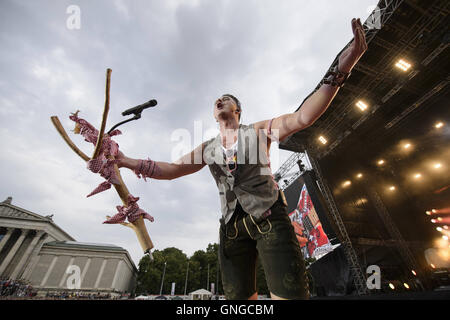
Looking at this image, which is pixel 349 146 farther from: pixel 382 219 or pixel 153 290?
pixel 153 290

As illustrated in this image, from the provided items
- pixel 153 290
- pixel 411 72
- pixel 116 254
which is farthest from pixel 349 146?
pixel 153 290

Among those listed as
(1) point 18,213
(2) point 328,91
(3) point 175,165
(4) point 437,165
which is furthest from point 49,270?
(4) point 437,165

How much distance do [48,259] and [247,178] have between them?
2193 inches

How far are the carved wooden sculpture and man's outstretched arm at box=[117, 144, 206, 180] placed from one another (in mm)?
162

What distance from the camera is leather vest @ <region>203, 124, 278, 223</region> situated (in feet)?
5.15

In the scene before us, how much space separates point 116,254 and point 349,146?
4773 centimetres

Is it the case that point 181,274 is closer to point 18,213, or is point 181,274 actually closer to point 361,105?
point 18,213

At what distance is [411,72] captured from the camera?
33.6 feet

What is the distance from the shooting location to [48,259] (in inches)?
1560

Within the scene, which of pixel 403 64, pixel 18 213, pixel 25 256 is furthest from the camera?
pixel 18 213

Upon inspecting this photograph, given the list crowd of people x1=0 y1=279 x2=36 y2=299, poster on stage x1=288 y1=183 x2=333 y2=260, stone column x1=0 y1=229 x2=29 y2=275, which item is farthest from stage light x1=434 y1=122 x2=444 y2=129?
stone column x1=0 y1=229 x2=29 y2=275

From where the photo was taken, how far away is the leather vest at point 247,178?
1568mm
